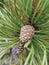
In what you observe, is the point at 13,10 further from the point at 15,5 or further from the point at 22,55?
the point at 22,55

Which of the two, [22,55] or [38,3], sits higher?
[38,3]

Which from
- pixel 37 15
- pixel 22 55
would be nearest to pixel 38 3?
pixel 37 15

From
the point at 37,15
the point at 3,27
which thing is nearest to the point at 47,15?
the point at 37,15

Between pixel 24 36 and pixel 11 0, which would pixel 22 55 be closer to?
pixel 24 36
